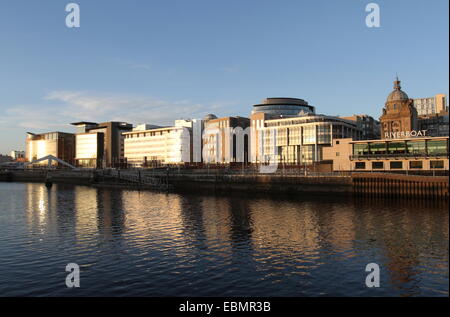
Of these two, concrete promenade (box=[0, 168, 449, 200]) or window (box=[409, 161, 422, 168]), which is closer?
concrete promenade (box=[0, 168, 449, 200])

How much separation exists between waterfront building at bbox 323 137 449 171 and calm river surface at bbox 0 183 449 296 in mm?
37997

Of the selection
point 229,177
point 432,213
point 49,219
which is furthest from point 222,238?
point 229,177

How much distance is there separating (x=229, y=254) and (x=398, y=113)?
433 ft

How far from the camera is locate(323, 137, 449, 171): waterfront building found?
94000 millimetres

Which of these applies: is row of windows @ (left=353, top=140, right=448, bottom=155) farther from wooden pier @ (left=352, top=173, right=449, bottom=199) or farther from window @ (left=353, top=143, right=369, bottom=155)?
wooden pier @ (left=352, top=173, right=449, bottom=199)

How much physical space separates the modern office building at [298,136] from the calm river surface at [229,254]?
112289 mm

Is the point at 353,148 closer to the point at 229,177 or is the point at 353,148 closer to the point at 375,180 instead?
the point at 375,180

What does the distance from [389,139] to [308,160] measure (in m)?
73.6

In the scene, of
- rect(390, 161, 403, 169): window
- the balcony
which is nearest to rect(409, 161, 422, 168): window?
the balcony

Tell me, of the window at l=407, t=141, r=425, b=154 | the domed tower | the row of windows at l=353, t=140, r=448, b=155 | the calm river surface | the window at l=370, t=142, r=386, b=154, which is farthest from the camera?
the domed tower

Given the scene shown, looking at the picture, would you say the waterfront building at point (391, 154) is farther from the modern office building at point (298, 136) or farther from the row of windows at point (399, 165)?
the modern office building at point (298, 136)

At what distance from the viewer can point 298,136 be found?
181m

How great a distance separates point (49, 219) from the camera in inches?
2377

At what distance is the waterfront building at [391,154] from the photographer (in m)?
94.0
